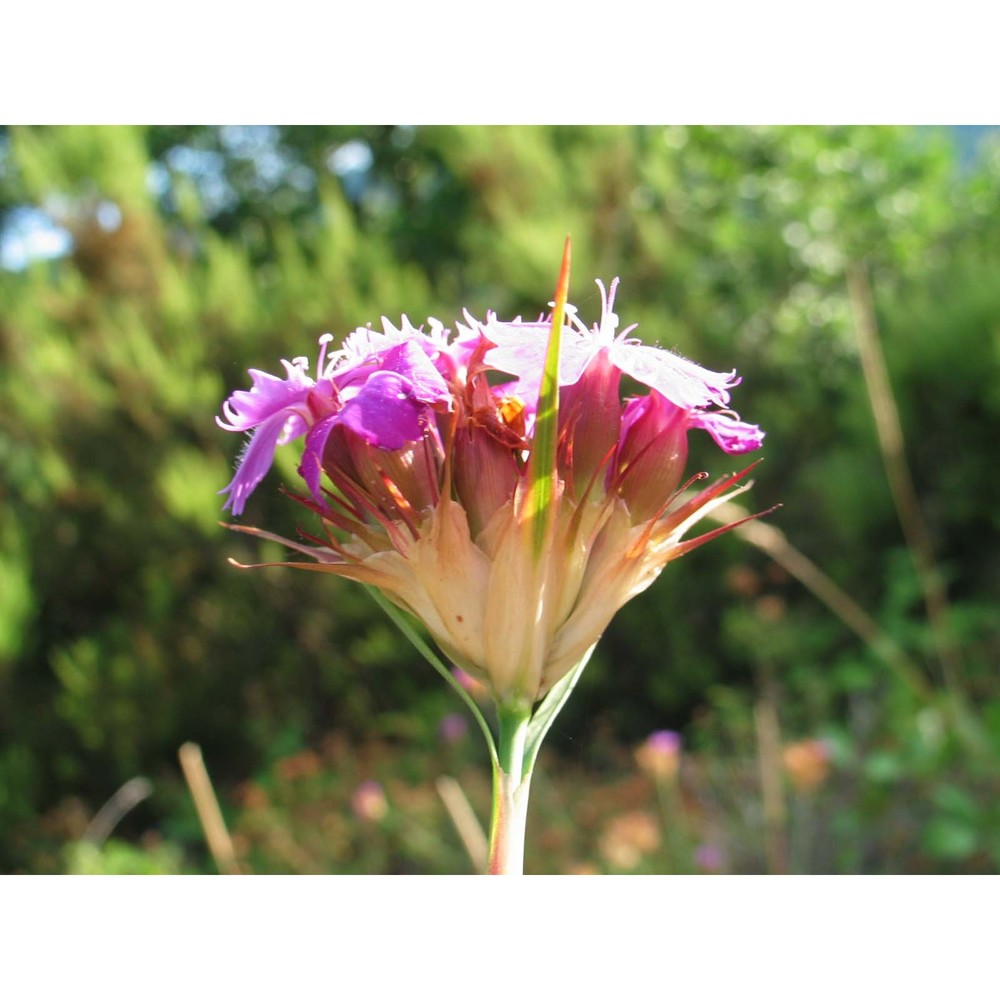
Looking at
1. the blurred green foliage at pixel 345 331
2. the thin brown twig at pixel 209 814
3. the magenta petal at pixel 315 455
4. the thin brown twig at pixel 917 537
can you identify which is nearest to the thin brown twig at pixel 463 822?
the thin brown twig at pixel 209 814

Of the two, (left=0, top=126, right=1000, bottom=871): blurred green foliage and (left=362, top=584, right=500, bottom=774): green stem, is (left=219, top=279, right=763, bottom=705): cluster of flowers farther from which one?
(left=0, top=126, right=1000, bottom=871): blurred green foliage

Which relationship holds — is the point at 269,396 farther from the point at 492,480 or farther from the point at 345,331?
the point at 345,331

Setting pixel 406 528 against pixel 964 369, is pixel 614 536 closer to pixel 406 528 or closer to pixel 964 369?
pixel 406 528

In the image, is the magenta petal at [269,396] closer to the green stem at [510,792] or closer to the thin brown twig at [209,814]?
the green stem at [510,792]

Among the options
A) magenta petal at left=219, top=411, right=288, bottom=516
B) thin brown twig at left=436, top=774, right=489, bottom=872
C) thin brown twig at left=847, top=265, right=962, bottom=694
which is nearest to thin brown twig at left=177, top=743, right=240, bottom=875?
thin brown twig at left=436, top=774, right=489, bottom=872

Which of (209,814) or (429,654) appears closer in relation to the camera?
(429,654)

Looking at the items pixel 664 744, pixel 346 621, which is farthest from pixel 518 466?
pixel 346 621

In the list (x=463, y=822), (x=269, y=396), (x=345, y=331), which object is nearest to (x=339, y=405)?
(x=269, y=396)
